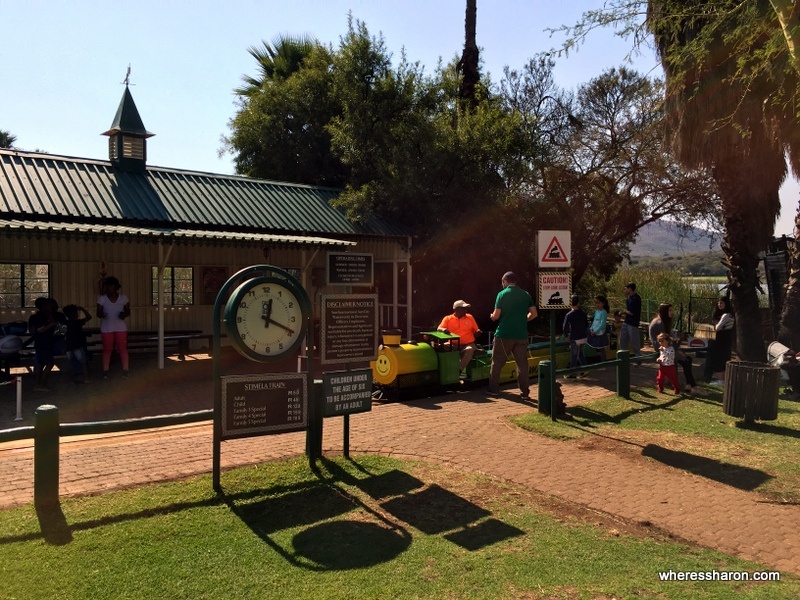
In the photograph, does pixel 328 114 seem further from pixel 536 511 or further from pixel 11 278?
pixel 536 511

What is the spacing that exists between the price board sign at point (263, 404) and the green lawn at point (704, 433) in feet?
11.1

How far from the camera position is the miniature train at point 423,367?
10211 millimetres

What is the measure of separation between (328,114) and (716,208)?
13893 millimetres

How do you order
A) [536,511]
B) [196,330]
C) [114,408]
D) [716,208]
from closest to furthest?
[536,511] → [114,408] → [196,330] → [716,208]

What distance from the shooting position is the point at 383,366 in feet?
33.6

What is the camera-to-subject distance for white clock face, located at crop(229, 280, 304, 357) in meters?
5.83

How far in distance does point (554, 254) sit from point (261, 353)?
431 cm

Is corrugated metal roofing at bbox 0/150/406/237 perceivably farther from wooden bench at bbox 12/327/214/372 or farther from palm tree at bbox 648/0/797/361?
palm tree at bbox 648/0/797/361

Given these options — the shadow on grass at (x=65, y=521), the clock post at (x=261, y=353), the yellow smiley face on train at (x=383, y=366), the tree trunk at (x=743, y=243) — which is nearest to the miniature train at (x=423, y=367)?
the yellow smiley face on train at (x=383, y=366)

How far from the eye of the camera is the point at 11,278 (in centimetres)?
1444

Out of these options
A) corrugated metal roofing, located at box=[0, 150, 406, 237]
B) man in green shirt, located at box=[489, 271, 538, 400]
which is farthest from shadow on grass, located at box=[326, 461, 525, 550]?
corrugated metal roofing, located at box=[0, 150, 406, 237]

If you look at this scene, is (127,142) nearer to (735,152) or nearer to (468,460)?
(468,460)

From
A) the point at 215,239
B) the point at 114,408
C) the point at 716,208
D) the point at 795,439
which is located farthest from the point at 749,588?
the point at 716,208

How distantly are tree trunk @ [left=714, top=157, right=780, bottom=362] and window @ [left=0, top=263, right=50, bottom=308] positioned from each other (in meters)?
15.0
